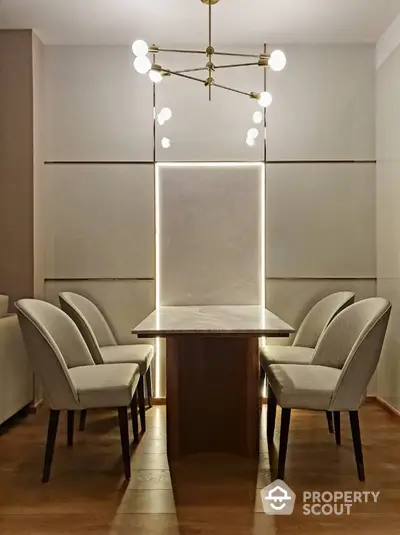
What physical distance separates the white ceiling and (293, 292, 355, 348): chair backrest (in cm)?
206

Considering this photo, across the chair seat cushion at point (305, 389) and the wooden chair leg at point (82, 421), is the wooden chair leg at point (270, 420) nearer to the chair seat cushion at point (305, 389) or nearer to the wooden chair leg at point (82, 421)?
the chair seat cushion at point (305, 389)

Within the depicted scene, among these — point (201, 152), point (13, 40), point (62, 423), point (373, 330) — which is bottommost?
point (62, 423)

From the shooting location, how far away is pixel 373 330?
2.87 metres

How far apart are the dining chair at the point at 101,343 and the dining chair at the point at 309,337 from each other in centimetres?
85

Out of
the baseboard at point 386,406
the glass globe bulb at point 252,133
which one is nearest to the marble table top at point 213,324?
the baseboard at point 386,406

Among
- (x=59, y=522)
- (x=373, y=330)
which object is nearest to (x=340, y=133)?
(x=373, y=330)

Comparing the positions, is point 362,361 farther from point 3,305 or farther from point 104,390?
point 3,305

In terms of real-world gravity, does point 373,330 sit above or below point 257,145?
below

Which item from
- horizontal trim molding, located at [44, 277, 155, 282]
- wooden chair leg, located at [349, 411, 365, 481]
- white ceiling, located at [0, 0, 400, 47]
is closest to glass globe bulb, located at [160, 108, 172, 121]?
white ceiling, located at [0, 0, 400, 47]

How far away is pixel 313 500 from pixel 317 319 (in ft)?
5.78

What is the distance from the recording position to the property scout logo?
8.72ft

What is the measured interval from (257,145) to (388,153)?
104 cm

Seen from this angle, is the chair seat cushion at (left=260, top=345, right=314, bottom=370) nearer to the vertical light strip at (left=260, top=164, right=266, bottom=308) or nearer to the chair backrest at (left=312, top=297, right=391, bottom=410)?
the vertical light strip at (left=260, top=164, right=266, bottom=308)

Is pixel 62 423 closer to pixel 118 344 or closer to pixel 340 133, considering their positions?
pixel 118 344
